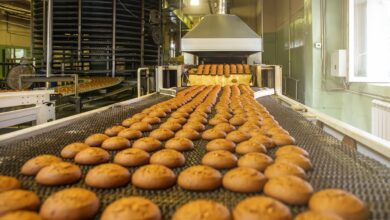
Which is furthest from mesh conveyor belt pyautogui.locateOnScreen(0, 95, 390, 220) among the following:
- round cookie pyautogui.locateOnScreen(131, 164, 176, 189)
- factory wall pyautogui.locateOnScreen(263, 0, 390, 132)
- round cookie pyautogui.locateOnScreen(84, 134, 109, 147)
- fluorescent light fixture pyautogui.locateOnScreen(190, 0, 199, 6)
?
fluorescent light fixture pyautogui.locateOnScreen(190, 0, 199, 6)

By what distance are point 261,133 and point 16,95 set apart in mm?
2341

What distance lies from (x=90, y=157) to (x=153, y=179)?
14.9 inches

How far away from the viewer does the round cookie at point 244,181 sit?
3.43 feet

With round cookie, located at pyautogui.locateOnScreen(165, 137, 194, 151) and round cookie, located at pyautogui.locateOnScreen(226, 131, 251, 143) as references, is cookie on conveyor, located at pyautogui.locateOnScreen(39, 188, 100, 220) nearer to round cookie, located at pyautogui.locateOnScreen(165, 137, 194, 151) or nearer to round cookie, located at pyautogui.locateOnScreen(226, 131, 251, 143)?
round cookie, located at pyautogui.locateOnScreen(165, 137, 194, 151)

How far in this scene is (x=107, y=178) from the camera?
42.8 inches

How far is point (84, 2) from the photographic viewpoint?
7.20m

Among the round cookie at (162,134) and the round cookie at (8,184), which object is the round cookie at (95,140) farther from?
the round cookie at (8,184)

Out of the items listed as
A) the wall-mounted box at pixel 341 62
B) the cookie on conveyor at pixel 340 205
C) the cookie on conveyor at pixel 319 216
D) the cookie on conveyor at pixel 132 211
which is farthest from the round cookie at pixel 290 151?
the wall-mounted box at pixel 341 62

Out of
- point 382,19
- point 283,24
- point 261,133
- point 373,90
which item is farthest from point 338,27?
point 261,133

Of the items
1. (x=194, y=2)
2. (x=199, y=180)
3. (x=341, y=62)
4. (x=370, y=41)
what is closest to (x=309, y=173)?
(x=199, y=180)

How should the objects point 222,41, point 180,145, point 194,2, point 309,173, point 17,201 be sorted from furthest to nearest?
point 194,2 → point 222,41 → point 180,145 → point 309,173 → point 17,201

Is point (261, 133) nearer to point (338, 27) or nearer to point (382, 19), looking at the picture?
point (382, 19)

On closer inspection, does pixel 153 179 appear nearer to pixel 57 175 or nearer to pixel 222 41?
pixel 57 175

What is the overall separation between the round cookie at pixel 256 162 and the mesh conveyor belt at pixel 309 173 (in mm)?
157
